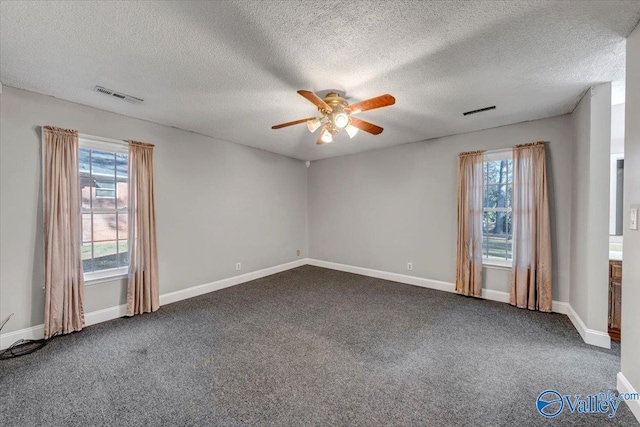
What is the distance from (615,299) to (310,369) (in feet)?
10.3

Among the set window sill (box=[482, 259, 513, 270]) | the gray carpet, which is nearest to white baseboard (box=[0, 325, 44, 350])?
the gray carpet

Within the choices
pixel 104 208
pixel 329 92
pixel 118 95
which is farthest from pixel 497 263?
pixel 104 208

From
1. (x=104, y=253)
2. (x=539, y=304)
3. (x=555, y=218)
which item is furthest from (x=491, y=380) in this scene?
(x=104, y=253)

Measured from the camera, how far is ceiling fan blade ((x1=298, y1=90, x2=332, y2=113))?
214cm

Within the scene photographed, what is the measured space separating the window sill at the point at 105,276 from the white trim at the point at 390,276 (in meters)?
3.68

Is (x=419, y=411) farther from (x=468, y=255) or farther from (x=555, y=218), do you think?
(x=555, y=218)

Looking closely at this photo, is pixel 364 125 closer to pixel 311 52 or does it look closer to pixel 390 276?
pixel 311 52

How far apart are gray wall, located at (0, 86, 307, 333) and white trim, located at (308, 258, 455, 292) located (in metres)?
0.68

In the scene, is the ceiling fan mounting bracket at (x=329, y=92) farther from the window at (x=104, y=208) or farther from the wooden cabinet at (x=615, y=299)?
the wooden cabinet at (x=615, y=299)

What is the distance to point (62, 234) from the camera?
9.14 ft

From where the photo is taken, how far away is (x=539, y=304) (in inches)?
134

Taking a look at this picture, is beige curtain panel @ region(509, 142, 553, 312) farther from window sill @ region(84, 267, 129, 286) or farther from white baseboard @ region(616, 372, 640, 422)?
window sill @ region(84, 267, 129, 286)

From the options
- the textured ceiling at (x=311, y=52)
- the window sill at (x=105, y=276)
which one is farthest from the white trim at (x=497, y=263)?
the window sill at (x=105, y=276)

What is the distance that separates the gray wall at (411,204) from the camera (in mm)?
3406
